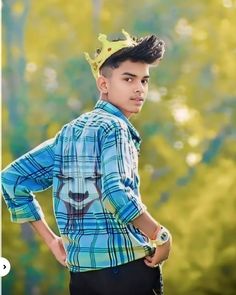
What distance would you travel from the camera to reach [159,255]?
168cm

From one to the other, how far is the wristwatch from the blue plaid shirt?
51 millimetres

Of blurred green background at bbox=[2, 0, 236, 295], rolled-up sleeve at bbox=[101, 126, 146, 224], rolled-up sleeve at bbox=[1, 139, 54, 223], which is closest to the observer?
rolled-up sleeve at bbox=[101, 126, 146, 224]

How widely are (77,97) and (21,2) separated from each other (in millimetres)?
890

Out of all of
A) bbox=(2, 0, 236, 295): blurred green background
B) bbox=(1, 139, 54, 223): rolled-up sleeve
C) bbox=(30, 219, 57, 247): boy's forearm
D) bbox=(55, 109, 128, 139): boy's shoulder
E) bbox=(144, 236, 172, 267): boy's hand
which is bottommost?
bbox=(144, 236, 172, 267): boy's hand

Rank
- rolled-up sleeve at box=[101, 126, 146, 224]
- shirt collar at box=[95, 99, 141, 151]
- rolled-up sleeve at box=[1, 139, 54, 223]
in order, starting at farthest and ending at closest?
1. rolled-up sleeve at box=[1, 139, 54, 223]
2. shirt collar at box=[95, 99, 141, 151]
3. rolled-up sleeve at box=[101, 126, 146, 224]

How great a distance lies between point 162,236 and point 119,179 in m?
0.15

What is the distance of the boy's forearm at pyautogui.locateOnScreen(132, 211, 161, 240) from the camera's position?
1629 mm

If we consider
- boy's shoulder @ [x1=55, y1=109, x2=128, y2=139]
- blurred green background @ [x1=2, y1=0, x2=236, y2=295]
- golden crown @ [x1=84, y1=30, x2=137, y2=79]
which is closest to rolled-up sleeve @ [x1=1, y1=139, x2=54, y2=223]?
boy's shoulder @ [x1=55, y1=109, x2=128, y2=139]

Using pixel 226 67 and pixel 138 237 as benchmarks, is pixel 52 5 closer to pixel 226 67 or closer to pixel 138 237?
pixel 226 67

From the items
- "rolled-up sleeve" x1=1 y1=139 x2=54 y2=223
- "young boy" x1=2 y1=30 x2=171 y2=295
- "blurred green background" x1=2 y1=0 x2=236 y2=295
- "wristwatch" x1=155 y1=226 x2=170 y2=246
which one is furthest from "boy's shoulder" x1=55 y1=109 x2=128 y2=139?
"blurred green background" x1=2 y1=0 x2=236 y2=295

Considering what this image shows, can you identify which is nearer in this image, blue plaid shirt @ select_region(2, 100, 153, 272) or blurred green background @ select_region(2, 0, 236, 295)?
blue plaid shirt @ select_region(2, 100, 153, 272)

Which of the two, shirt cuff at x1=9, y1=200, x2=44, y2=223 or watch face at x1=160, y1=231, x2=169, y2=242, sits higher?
shirt cuff at x1=9, y1=200, x2=44, y2=223

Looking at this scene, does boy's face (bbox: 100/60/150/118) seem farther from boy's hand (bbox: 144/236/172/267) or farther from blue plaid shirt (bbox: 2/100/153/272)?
boy's hand (bbox: 144/236/172/267)

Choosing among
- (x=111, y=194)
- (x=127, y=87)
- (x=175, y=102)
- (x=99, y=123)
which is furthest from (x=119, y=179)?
(x=175, y=102)
